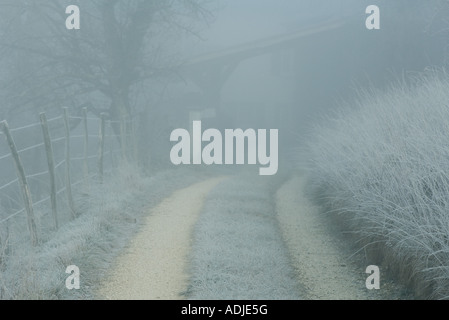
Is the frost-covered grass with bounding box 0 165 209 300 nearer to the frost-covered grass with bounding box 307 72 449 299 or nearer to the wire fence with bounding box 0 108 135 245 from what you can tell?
the wire fence with bounding box 0 108 135 245

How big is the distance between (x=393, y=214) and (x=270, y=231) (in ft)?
7.24

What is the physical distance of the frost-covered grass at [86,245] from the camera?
499 cm

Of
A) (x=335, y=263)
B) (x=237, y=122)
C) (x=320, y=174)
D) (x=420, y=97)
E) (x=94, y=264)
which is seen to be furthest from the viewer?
(x=237, y=122)

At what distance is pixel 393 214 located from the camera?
6.20m

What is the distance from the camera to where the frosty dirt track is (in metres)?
5.40

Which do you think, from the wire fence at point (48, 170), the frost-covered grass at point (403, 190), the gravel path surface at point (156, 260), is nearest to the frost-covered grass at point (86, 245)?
the gravel path surface at point (156, 260)

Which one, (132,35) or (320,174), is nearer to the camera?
(320,174)

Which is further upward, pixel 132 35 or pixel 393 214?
pixel 132 35

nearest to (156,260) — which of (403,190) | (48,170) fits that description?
(403,190)

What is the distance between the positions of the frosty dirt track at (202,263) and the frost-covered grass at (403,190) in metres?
0.46
